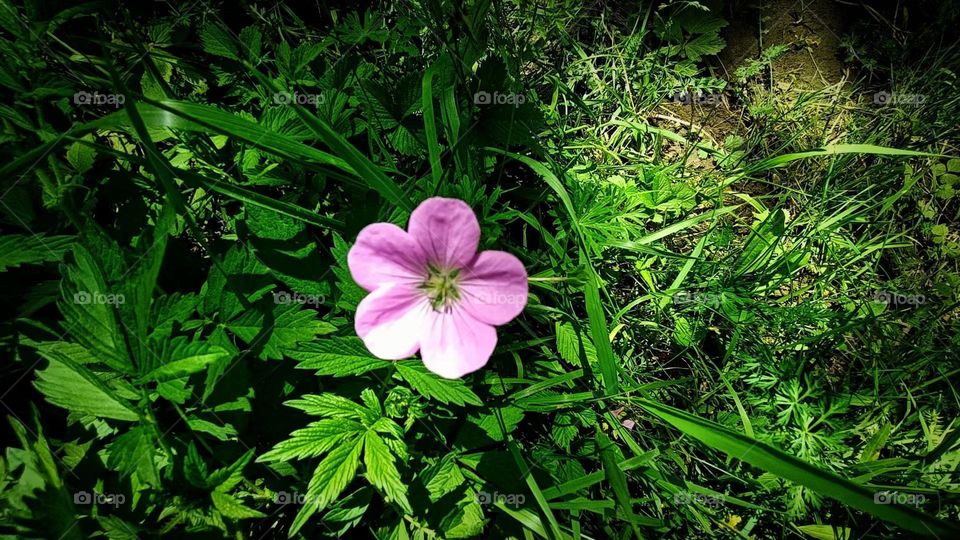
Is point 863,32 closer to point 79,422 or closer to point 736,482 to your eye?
point 736,482

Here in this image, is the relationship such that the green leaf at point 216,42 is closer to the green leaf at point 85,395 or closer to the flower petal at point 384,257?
the flower petal at point 384,257

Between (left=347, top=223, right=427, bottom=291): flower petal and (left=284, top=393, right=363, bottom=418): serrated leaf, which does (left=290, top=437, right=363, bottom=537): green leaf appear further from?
(left=347, top=223, right=427, bottom=291): flower petal

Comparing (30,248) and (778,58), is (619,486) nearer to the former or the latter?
(30,248)

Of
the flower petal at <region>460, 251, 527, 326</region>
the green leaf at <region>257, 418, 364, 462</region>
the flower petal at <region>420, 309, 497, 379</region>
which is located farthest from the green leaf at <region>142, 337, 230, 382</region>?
the flower petal at <region>460, 251, 527, 326</region>

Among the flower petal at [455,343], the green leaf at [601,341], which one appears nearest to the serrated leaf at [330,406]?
the flower petal at [455,343]

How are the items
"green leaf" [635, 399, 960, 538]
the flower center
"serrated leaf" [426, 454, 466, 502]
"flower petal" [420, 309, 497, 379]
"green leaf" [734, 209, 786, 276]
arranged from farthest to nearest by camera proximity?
"green leaf" [734, 209, 786, 276] < "serrated leaf" [426, 454, 466, 502] < the flower center < "flower petal" [420, 309, 497, 379] < "green leaf" [635, 399, 960, 538]

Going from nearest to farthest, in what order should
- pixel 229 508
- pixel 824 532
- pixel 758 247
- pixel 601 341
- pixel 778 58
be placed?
1. pixel 229 508
2. pixel 601 341
3. pixel 824 532
4. pixel 758 247
5. pixel 778 58

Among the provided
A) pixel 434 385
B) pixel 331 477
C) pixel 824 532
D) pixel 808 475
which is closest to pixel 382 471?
pixel 331 477

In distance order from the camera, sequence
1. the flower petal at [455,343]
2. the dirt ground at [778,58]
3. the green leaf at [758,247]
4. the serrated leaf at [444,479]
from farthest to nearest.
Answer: the dirt ground at [778,58]
the green leaf at [758,247]
the serrated leaf at [444,479]
the flower petal at [455,343]
